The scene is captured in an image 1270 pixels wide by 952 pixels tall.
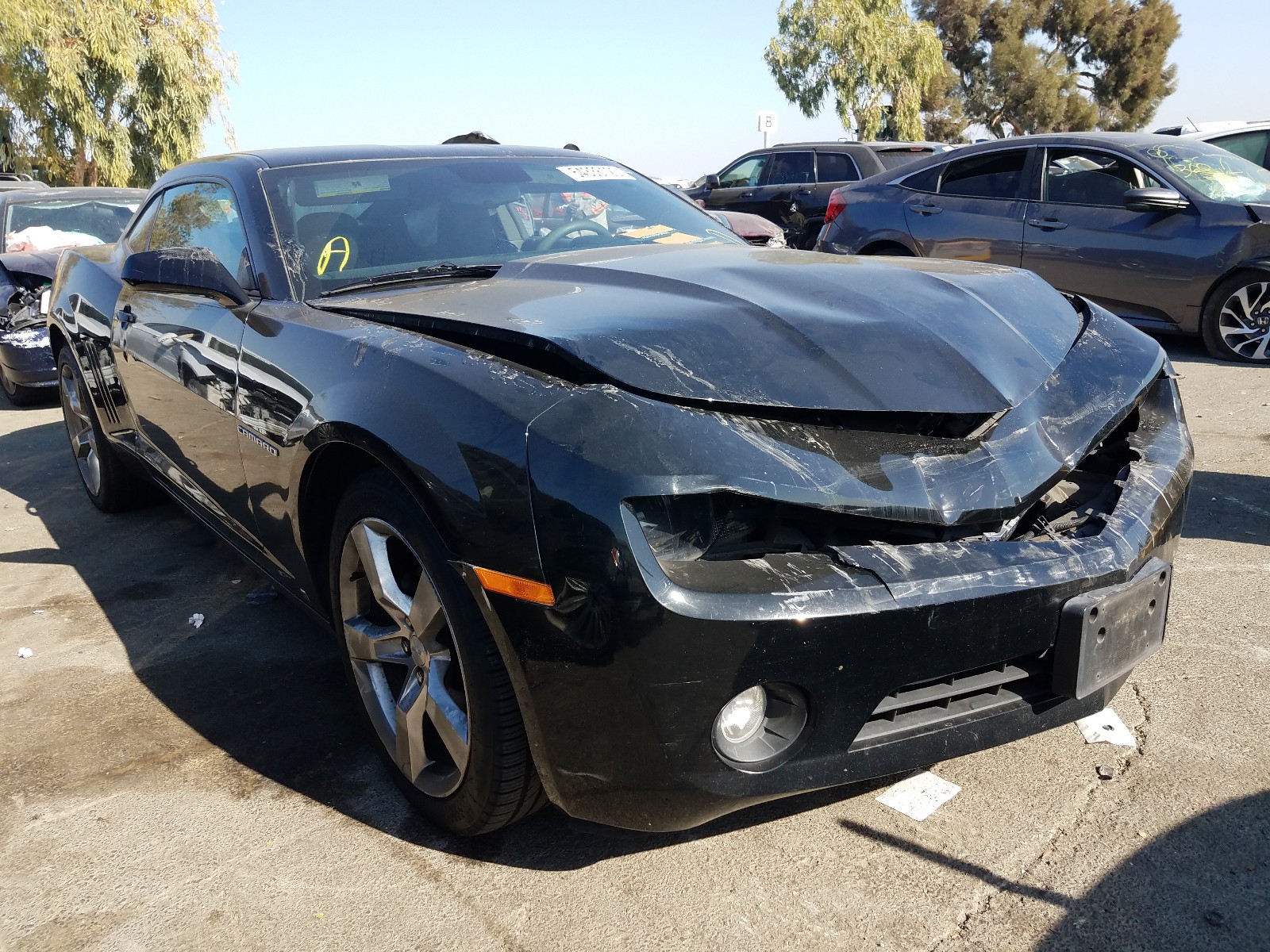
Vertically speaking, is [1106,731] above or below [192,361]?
below

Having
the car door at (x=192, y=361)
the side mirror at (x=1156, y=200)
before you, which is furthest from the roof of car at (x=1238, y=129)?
the car door at (x=192, y=361)

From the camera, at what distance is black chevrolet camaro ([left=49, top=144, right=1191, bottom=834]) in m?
1.79

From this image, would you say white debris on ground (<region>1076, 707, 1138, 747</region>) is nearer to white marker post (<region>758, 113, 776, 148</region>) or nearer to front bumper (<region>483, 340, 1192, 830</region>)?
front bumper (<region>483, 340, 1192, 830</region>)

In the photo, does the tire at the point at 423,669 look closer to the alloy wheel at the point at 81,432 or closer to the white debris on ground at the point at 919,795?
the white debris on ground at the point at 919,795

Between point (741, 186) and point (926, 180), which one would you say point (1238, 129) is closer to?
point (926, 180)

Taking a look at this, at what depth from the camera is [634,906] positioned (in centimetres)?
204

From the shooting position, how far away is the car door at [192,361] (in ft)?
9.75

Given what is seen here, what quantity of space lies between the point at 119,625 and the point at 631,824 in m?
2.48

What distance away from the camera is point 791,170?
42.1 feet

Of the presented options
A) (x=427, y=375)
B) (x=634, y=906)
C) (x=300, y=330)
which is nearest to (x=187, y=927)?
(x=634, y=906)

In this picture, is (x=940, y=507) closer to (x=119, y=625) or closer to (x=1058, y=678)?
(x=1058, y=678)

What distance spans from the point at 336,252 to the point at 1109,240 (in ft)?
19.0

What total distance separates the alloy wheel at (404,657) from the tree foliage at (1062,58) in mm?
45494

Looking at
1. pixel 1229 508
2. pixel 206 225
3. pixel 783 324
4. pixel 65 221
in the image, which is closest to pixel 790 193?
pixel 65 221
